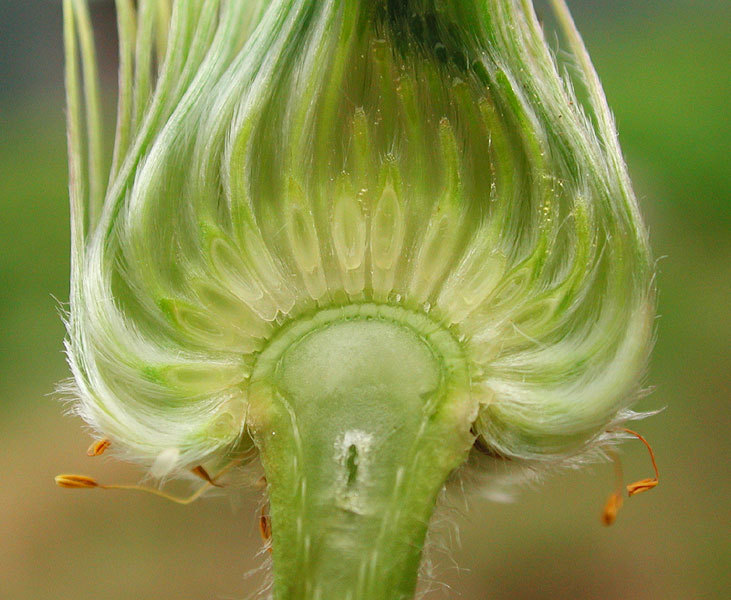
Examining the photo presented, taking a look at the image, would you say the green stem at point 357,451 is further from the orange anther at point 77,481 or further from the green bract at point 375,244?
the orange anther at point 77,481

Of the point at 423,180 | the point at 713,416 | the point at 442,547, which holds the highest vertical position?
the point at 423,180

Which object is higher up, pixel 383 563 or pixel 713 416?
pixel 383 563

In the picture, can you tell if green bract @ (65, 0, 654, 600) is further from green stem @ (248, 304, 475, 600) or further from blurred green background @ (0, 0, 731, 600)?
blurred green background @ (0, 0, 731, 600)

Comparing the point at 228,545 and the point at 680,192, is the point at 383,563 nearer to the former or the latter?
the point at 228,545

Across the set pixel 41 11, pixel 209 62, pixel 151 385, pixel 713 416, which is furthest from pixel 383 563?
pixel 41 11

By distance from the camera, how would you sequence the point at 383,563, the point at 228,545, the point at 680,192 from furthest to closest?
the point at 680,192 → the point at 228,545 → the point at 383,563

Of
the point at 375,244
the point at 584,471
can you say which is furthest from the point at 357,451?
the point at 584,471

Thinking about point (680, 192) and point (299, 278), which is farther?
point (680, 192)

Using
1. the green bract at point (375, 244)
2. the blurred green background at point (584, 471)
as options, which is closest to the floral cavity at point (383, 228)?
the green bract at point (375, 244)
